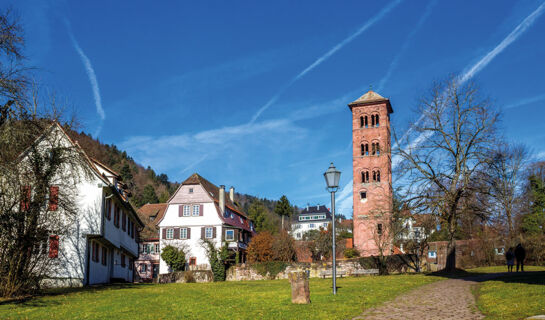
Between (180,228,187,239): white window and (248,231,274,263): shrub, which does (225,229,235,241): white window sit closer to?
(248,231,274,263): shrub

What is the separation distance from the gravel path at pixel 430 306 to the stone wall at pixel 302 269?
16605mm

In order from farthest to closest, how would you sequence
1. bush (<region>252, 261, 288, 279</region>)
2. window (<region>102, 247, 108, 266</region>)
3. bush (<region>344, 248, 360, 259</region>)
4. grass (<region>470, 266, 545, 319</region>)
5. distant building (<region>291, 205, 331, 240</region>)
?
1. distant building (<region>291, 205, 331, 240</region>)
2. bush (<region>344, 248, 360, 259</region>)
3. bush (<region>252, 261, 288, 279</region>)
4. window (<region>102, 247, 108, 266</region>)
5. grass (<region>470, 266, 545, 319</region>)

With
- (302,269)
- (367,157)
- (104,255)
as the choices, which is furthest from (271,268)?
(367,157)

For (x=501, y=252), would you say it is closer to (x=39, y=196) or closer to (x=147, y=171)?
(x=39, y=196)

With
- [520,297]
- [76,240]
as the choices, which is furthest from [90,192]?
[520,297]

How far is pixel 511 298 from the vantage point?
1505 centimetres

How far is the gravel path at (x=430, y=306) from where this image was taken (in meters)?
13.2

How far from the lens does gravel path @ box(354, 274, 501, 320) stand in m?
13.2

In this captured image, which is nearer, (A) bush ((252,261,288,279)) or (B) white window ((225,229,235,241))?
(A) bush ((252,261,288,279))

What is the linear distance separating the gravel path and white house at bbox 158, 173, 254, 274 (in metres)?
43.6

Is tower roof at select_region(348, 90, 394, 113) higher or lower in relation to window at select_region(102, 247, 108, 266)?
higher

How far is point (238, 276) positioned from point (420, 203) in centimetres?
1825

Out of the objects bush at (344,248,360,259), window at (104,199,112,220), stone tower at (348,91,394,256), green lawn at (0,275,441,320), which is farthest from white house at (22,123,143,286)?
stone tower at (348,91,394,256)

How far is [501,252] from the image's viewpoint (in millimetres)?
48031
